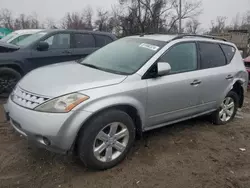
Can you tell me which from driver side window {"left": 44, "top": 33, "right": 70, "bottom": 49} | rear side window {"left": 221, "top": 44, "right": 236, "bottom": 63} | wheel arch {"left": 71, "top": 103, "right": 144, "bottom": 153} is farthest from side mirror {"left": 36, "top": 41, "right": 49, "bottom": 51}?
rear side window {"left": 221, "top": 44, "right": 236, "bottom": 63}

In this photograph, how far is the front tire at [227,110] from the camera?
4531mm

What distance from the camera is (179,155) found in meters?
3.44

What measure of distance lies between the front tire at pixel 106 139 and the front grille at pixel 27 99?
0.55m

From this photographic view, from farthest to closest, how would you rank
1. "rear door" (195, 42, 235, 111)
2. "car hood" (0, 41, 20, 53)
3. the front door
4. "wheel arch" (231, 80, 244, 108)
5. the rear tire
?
"car hood" (0, 41, 20, 53) → the rear tire → "wheel arch" (231, 80, 244, 108) → "rear door" (195, 42, 235, 111) → the front door

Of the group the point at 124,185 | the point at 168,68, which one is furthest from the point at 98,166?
the point at 168,68

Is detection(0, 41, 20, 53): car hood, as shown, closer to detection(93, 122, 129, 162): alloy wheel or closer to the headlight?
the headlight

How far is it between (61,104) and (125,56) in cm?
135

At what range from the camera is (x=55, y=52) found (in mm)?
6125

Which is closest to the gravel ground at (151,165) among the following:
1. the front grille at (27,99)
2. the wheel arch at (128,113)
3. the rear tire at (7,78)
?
the wheel arch at (128,113)

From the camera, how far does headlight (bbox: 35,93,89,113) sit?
2568mm

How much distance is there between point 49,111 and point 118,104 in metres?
0.76

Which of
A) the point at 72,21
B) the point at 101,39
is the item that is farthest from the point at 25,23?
the point at 101,39

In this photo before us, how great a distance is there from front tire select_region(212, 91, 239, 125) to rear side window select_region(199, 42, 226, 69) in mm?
669

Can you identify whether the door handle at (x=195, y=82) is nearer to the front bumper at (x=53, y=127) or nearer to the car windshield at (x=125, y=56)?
the car windshield at (x=125, y=56)
